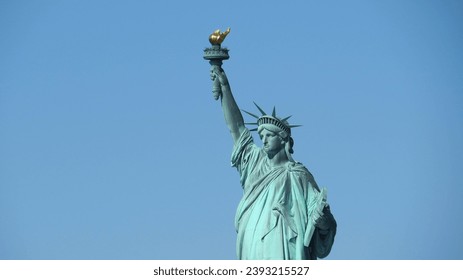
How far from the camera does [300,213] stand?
61.7 m

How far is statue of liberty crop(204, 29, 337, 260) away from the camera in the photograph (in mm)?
61312

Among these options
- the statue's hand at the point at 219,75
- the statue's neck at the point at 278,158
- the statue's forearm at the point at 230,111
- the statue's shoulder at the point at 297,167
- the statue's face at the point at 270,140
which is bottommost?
the statue's shoulder at the point at 297,167

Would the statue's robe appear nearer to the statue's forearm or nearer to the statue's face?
the statue's forearm

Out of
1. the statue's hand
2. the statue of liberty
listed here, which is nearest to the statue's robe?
the statue of liberty

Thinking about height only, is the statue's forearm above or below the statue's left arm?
above

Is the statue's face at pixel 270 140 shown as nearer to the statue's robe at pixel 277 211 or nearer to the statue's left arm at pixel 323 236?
the statue's robe at pixel 277 211

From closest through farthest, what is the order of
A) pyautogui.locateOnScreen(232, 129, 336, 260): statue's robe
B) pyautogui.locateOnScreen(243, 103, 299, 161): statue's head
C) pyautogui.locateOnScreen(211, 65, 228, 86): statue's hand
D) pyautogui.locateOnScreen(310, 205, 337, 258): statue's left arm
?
1. pyautogui.locateOnScreen(310, 205, 337, 258): statue's left arm
2. pyautogui.locateOnScreen(232, 129, 336, 260): statue's robe
3. pyautogui.locateOnScreen(243, 103, 299, 161): statue's head
4. pyautogui.locateOnScreen(211, 65, 228, 86): statue's hand

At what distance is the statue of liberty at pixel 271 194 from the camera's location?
6131 centimetres

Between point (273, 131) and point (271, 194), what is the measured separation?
1.09 meters

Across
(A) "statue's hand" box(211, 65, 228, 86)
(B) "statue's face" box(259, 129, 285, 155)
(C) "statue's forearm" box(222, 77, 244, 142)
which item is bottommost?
(B) "statue's face" box(259, 129, 285, 155)

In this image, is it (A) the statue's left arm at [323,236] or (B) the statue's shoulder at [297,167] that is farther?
(B) the statue's shoulder at [297,167]

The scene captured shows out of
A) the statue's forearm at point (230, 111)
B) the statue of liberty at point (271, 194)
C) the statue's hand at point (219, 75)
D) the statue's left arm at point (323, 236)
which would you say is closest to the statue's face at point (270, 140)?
the statue of liberty at point (271, 194)
